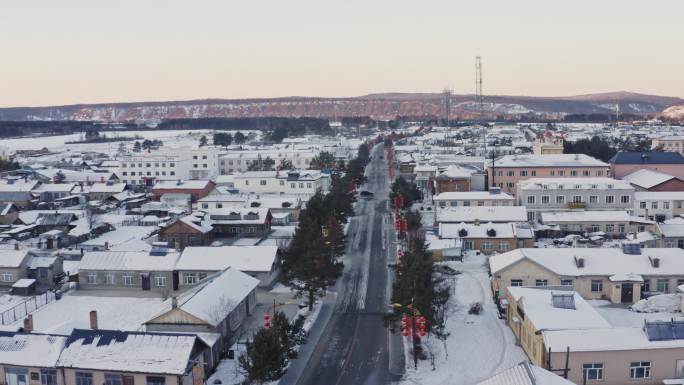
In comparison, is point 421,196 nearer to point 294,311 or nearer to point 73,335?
point 294,311

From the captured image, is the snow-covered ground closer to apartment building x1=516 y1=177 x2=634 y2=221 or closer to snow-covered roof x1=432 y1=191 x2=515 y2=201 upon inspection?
snow-covered roof x1=432 y1=191 x2=515 y2=201

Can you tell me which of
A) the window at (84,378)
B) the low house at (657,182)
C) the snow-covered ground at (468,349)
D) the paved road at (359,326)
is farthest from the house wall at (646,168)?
the window at (84,378)

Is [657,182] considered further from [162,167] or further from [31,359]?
[162,167]

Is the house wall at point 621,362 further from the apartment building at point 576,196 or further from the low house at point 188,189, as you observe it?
the low house at point 188,189

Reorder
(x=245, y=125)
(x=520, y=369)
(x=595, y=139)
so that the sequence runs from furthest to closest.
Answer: (x=245, y=125), (x=595, y=139), (x=520, y=369)

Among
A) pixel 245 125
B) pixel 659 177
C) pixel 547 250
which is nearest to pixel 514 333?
pixel 547 250
